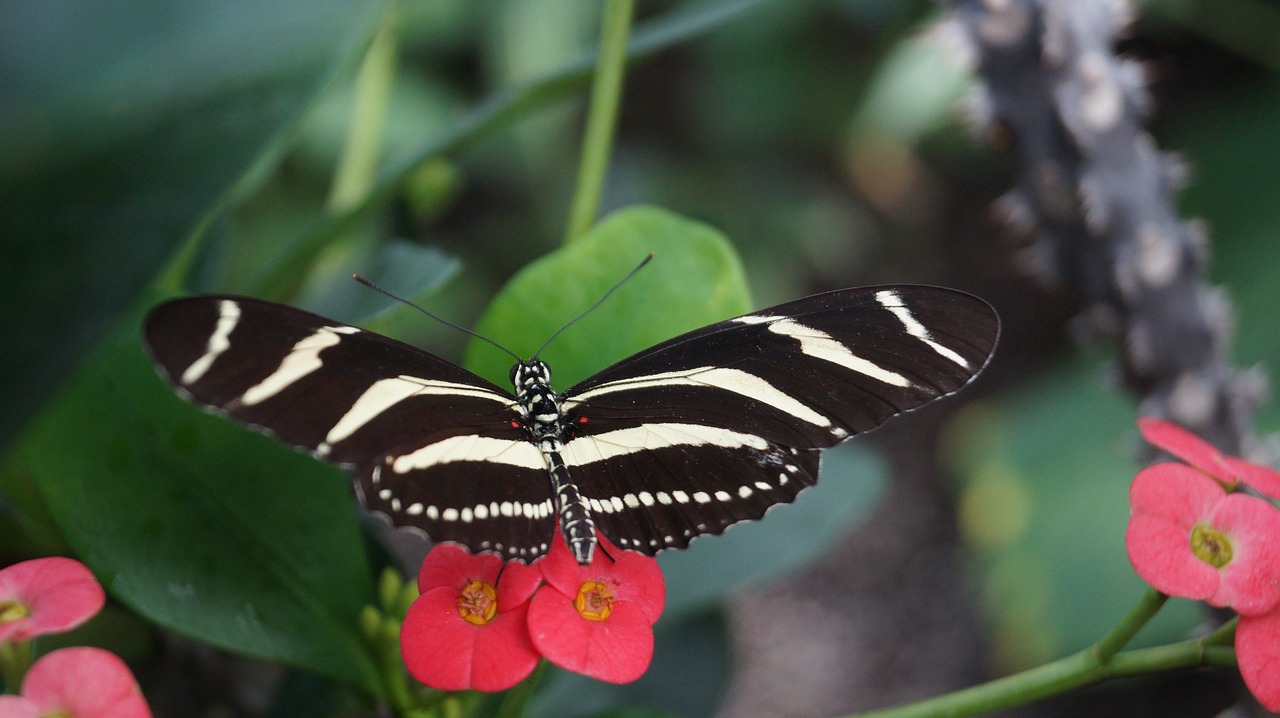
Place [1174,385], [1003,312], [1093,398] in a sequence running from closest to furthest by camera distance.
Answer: [1174,385]
[1093,398]
[1003,312]

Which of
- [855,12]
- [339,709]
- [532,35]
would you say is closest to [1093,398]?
[855,12]

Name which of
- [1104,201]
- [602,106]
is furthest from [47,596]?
[1104,201]

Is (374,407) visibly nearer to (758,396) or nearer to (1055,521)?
(758,396)

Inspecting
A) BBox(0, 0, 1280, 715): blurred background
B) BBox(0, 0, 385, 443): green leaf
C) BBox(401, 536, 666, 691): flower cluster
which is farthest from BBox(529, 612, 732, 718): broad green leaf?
BBox(0, 0, 385, 443): green leaf

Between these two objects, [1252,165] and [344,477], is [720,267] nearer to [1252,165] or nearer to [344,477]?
[344,477]

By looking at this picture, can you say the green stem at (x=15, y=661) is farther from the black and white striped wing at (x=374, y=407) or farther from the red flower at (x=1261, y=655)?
the red flower at (x=1261, y=655)

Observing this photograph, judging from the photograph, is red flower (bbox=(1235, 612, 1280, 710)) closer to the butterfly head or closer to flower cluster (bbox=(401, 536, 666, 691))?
flower cluster (bbox=(401, 536, 666, 691))

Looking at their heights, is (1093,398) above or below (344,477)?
below

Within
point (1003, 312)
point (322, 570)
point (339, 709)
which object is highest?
point (322, 570)
